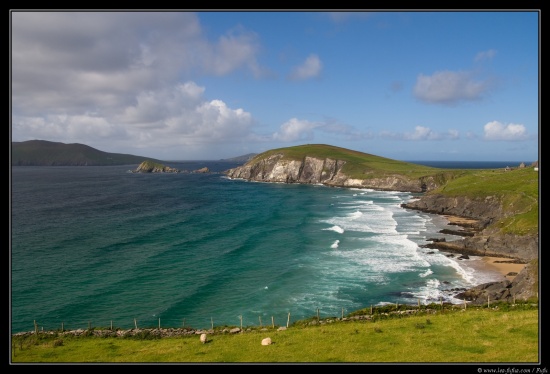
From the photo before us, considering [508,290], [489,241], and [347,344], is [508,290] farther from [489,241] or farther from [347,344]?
[347,344]

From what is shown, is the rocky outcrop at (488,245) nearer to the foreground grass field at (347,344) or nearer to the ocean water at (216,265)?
the ocean water at (216,265)

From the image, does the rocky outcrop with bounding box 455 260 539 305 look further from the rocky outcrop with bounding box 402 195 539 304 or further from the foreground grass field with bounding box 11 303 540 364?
the foreground grass field with bounding box 11 303 540 364

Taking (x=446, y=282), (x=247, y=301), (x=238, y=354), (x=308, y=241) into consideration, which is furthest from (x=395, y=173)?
(x=238, y=354)

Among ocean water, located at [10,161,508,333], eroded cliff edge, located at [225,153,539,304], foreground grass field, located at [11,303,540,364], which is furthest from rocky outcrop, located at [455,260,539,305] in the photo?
foreground grass field, located at [11,303,540,364]

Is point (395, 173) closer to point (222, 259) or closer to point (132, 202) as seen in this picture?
point (132, 202)

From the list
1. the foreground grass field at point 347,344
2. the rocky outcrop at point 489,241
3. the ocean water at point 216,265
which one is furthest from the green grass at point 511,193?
the foreground grass field at point 347,344

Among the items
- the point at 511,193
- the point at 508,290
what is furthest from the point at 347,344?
the point at 511,193
